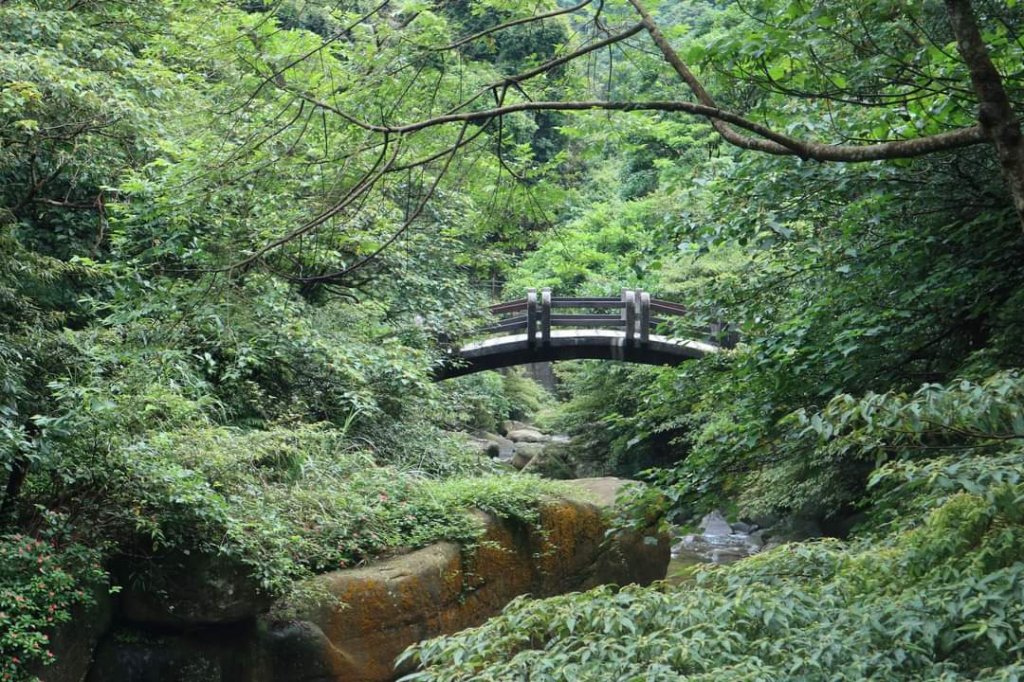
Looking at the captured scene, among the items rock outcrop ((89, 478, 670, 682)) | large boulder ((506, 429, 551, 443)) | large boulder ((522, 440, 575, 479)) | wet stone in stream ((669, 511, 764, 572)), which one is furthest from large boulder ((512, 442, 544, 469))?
rock outcrop ((89, 478, 670, 682))

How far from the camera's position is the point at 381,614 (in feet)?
26.1

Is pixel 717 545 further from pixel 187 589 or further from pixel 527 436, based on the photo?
pixel 187 589

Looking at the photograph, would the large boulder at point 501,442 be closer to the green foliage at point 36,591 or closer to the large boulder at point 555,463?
the large boulder at point 555,463

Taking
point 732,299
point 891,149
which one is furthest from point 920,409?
point 732,299

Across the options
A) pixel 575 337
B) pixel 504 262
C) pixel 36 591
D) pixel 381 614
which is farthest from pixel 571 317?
pixel 36 591

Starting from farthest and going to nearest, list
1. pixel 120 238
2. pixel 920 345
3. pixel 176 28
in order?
pixel 176 28
pixel 120 238
pixel 920 345

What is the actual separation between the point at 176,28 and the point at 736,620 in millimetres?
9143

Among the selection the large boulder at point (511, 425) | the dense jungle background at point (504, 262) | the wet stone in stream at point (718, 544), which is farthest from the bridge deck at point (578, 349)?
the large boulder at point (511, 425)

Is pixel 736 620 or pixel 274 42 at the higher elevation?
pixel 274 42

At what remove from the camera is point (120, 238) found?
901 cm

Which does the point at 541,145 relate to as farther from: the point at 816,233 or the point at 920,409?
the point at 920,409

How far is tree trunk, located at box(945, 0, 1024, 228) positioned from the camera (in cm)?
342

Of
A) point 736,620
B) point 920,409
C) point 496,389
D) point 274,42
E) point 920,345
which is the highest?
point 496,389

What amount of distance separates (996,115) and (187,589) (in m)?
6.04
